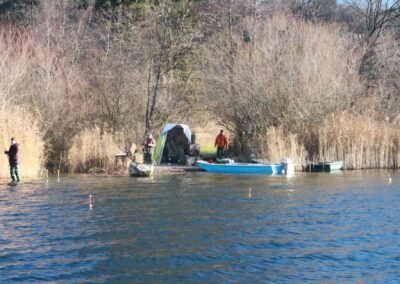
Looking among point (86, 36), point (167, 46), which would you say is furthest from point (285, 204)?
point (86, 36)

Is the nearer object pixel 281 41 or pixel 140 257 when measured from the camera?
pixel 140 257

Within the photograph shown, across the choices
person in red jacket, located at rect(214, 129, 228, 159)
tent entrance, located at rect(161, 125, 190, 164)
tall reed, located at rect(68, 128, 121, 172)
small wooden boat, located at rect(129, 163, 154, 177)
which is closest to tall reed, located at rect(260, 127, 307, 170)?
person in red jacket, located at rect(214, 129, 228, 159)

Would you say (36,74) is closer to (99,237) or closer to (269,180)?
(269,180)

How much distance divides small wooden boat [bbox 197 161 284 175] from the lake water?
456 cm

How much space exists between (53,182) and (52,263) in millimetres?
14265

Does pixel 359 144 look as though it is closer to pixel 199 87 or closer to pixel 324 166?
pixel 324 166

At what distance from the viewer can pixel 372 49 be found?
154 feet

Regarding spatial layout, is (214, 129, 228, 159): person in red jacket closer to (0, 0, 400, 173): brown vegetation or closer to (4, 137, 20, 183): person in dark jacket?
(0, 0, 400, 173): brown vegetation

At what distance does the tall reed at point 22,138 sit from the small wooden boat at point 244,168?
8361 mm

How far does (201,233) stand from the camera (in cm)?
1652

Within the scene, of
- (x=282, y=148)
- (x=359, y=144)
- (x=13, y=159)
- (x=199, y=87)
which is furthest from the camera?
(x=199, y=87)

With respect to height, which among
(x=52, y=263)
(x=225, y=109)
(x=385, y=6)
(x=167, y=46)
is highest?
(x=385, y=6)

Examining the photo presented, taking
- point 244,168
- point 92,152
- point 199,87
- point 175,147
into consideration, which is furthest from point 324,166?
point 92,152

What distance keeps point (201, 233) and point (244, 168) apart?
15.0 metres
